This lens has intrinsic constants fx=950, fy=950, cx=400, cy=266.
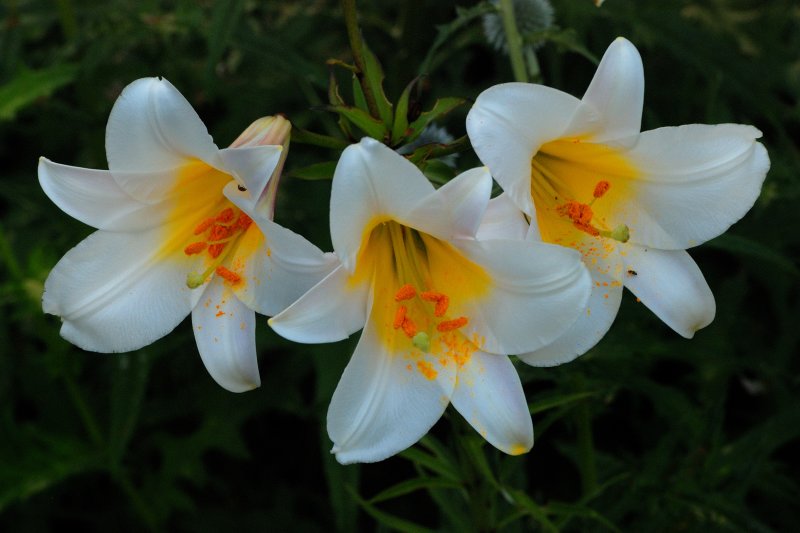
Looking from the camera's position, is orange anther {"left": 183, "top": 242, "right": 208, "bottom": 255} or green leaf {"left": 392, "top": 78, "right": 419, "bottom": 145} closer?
green leaf {"left": 392, "top": 78, "right": 419, "bottom": 145}

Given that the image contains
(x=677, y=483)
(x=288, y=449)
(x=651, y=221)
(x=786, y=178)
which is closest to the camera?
(x=651, y=221)

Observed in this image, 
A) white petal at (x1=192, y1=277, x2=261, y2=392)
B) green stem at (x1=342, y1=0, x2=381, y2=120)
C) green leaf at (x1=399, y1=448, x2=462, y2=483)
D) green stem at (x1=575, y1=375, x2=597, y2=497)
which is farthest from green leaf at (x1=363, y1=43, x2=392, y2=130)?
green stem at (x1=575, y1=375, x2=597, y2=497)

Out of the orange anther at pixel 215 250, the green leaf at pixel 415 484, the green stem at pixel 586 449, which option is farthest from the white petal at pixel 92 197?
the green stem at pixel 586 449

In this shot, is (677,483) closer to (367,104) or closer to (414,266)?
(414,266)

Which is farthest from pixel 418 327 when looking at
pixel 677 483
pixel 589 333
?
pixel 677 483

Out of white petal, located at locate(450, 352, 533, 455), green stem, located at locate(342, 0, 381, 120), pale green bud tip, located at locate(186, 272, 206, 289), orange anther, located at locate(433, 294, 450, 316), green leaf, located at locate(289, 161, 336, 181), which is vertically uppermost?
green stem, located at locate(342, 0, 381, 120)

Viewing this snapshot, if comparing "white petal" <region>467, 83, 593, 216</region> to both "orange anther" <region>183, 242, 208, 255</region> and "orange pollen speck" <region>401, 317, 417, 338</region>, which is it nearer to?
"orange pollen speck" <region>401, 317, 417, 338</region>

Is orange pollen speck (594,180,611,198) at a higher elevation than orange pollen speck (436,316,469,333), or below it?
higher
